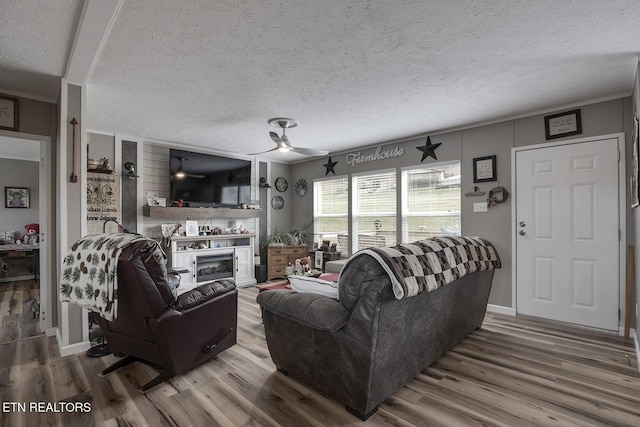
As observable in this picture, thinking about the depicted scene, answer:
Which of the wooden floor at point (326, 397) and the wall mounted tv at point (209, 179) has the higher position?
the wall mounted tv at point (209, 179)

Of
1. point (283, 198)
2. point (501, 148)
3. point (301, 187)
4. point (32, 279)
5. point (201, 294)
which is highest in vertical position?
point (501, 148)

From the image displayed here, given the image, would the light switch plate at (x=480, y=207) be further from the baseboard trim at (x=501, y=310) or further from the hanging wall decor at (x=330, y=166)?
the hanging wall decor at (x=330, y=166)

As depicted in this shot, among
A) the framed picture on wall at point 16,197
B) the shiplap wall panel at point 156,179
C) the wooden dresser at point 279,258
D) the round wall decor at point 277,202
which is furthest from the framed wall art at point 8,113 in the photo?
the framed picture on wall at point 16,197

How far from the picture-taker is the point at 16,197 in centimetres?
628

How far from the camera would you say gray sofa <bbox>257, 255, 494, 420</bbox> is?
1.79m

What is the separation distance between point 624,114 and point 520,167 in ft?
3.29

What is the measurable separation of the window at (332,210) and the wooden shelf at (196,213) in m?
1.17

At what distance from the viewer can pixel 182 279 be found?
5.00 m

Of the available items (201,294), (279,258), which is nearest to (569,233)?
(201,294)

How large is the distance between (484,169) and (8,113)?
202 inches

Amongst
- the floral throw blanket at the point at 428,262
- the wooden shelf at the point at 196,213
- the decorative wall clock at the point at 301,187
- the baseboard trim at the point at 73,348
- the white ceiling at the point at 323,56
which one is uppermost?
the white ceiling at the point at 323,56

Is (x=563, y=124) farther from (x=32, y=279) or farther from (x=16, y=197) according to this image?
(x=16, y=197)

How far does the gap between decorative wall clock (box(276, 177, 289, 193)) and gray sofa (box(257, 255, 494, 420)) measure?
449cm

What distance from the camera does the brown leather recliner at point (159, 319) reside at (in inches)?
79.4
